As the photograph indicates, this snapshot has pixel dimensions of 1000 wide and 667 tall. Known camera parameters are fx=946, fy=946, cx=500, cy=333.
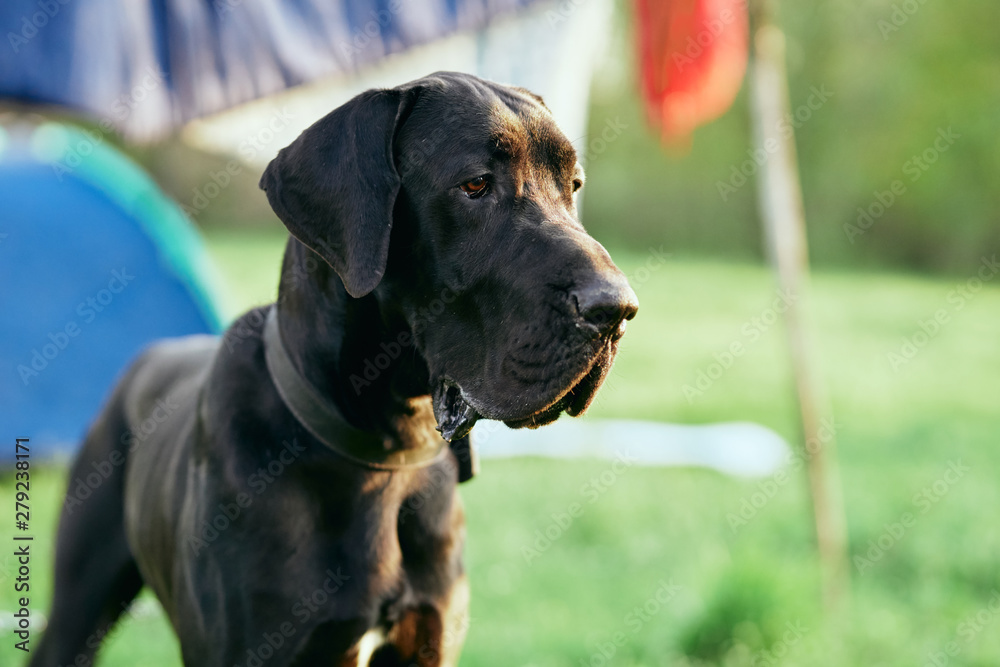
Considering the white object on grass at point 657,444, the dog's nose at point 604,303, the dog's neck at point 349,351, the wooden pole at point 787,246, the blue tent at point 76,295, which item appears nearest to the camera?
the dog's nose at point 604,303

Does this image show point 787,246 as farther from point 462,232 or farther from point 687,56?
point 462,232

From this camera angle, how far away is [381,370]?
7.22 ft

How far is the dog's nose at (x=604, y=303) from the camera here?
1806mm

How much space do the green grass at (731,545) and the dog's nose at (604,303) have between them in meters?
2.04

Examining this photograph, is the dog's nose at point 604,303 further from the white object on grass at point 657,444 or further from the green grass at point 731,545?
the white object on grass at point 657,444

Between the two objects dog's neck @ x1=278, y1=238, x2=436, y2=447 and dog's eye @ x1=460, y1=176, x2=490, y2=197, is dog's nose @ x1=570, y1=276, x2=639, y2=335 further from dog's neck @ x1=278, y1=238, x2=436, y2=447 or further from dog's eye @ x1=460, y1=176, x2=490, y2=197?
dog's neck @ x1=278, y1=238, x2=436, y2=447

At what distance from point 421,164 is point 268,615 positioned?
1.04m

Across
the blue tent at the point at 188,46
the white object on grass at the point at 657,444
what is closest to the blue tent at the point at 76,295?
the blue tent at the point at 188,46

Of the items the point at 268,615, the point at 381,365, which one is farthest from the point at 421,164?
the point at 268,615

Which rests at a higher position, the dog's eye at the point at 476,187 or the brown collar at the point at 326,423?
the dog's eye at the point at 476,187

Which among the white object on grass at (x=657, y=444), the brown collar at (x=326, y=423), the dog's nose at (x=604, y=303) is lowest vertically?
the white object on grass at (x=657, y=444)

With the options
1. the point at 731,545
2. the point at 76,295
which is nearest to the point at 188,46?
the point at 76,295

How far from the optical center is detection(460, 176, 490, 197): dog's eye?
2029 mm

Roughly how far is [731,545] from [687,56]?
2562 mm
